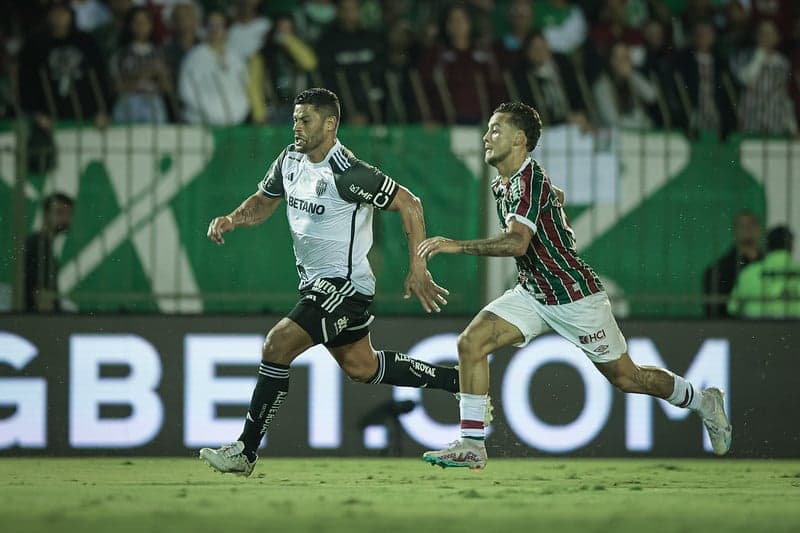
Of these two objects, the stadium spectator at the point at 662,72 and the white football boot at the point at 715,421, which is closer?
the white football boot at the point at 715,421

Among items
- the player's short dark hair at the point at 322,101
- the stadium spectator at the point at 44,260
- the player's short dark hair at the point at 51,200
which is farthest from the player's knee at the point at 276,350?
the player's short dark hair at the point at 51,200

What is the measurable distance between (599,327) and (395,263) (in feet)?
9.15

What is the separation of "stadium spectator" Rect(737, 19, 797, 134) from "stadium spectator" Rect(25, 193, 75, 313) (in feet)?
19.1

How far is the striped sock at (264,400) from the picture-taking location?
8156mm

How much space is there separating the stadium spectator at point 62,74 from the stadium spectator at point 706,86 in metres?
5.06

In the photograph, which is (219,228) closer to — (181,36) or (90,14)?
(181,36)

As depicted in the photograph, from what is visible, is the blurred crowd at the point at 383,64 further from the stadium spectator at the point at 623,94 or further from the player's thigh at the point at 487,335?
the player's thigh at the point at 487,335

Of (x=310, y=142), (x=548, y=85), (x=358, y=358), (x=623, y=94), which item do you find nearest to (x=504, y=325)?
(x=358, y=358)

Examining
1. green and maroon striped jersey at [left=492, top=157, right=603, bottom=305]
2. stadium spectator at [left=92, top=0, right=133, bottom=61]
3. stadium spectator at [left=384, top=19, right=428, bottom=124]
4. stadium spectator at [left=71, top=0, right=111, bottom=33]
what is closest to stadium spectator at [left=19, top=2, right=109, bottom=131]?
stadium spectator at [left=71, top=0, right=111, bottom=33]

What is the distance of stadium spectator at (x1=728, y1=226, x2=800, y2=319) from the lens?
10.6 m

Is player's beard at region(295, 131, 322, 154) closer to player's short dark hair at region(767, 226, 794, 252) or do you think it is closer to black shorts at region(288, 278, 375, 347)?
black shorts at region(288, 278, 375, 347)

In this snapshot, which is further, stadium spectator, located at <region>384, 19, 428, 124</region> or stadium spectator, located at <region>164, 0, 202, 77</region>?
stadium spectator, located at <region>164, 0, 202, 77</region>

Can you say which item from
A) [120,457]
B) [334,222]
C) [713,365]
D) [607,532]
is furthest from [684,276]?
[607,532]

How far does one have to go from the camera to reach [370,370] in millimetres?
8883
